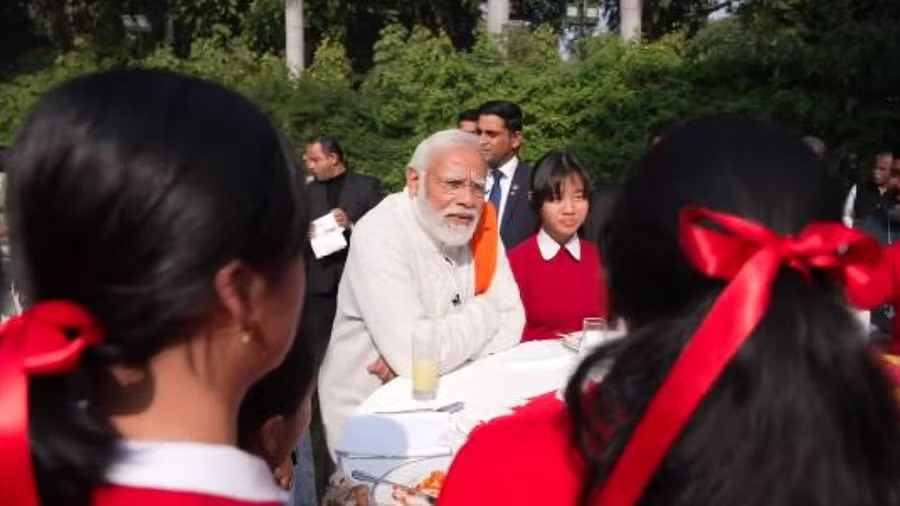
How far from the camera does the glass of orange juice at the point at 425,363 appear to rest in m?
2.64

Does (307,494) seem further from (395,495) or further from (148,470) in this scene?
(148,470)

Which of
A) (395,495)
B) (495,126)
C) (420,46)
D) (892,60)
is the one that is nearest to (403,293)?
(395,495)

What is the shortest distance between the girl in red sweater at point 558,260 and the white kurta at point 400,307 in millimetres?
409

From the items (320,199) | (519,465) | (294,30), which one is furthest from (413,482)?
(294,30)

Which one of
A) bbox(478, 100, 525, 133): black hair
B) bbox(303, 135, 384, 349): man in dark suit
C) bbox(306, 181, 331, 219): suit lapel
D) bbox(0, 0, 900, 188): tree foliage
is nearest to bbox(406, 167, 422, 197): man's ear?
bbox(478, 100, 525, 133): black hair

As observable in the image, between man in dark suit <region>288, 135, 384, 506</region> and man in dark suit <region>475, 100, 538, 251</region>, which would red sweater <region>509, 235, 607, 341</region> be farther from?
man in dark suit <region>288, 135, 384, 506</region>

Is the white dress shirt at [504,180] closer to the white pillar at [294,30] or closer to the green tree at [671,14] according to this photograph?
the white pillar at [294,30]

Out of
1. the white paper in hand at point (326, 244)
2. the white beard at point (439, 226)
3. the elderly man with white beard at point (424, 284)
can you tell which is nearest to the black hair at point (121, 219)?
the elderly man with white beard at point (424, 284)

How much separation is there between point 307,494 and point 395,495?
54.4 inches

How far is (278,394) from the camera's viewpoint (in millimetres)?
1455

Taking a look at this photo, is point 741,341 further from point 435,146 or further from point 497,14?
point 497,14

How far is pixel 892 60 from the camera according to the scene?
9922mm

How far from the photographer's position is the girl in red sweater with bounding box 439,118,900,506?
1.14 m

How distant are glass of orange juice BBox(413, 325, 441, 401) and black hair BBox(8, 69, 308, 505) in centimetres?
155
